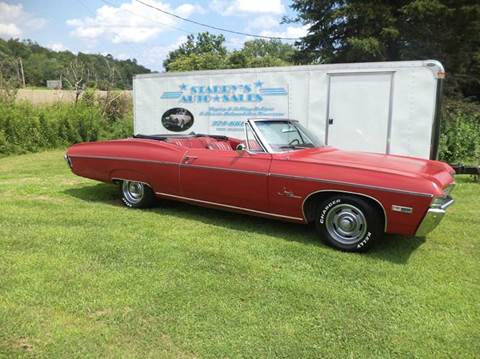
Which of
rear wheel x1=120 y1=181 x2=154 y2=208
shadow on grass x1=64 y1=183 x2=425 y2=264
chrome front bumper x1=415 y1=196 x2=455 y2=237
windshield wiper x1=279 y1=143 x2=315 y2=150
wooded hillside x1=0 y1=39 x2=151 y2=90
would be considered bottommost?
shadow on grass x1=64 y1=183 x2=425 y2=264

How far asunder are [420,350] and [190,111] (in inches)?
339

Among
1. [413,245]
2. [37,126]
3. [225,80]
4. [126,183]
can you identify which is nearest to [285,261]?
[413,245]

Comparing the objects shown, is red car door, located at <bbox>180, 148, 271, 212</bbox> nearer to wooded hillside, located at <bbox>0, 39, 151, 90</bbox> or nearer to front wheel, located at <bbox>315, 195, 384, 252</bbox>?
front wheel, located at <bbox>315, 195, 384, 252</bbox>

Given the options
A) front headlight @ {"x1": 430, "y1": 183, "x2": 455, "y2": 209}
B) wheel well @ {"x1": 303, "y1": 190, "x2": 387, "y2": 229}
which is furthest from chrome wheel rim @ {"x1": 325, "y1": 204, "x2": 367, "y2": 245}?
front headlight @ {"x1": 430, "y1": 183, "x2": 455, "y2": 209}

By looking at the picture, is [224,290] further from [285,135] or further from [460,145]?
[460,145]

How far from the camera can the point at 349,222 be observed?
15.6ft

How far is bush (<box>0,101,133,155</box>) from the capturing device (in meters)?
13.8

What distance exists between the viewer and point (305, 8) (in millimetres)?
22484

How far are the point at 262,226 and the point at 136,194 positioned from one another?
196 cm

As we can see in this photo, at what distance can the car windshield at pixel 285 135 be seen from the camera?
5.43 meters

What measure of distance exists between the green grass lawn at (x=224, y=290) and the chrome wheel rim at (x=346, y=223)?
0.19m

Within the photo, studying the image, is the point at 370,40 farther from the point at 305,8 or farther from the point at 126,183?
the point at 126,183

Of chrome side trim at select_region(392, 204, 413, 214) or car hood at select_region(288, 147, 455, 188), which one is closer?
chrome side trim at select_region(392, 204, 413, 214)

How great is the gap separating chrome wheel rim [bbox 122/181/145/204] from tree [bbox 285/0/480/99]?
15.4 metres
